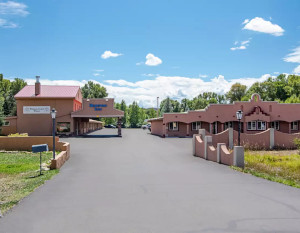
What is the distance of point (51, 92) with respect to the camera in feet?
150

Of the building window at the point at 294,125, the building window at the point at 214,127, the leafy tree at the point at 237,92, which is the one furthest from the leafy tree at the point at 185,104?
the building window at the point at 214,127

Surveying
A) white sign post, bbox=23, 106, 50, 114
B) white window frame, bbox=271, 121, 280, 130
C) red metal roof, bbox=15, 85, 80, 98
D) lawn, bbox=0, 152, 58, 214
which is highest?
red metal roof, bbox=15, 85, 80, 98

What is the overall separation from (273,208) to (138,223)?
3.87 m

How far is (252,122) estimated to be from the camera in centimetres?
4272

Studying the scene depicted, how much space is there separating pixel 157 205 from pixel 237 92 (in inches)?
3862

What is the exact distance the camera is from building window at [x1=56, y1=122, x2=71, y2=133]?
1731 inches

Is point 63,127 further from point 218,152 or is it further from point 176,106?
point 176,106

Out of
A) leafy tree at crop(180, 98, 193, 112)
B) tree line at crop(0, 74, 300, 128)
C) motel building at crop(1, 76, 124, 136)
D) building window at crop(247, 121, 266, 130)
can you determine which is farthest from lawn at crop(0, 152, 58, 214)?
leafy tree at crop(180, 98, 193, 112)

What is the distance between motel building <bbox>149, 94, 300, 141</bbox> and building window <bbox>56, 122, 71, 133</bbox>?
15323 mm

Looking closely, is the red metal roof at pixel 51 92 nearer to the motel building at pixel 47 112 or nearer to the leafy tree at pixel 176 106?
the motel building at pixel 47 112

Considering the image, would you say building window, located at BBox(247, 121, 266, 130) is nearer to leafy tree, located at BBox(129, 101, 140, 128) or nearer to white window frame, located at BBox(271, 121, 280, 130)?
white window frame, located at BBox(271, 121, 280, 130)

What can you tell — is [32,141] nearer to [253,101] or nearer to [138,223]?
[138,223]

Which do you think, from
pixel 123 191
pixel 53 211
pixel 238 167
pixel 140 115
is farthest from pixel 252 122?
pixel 140 115

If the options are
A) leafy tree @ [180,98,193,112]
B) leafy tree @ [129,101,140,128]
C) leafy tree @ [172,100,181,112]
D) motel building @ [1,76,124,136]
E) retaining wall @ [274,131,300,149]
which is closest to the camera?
retaining wall @ [274,131,300,149]
